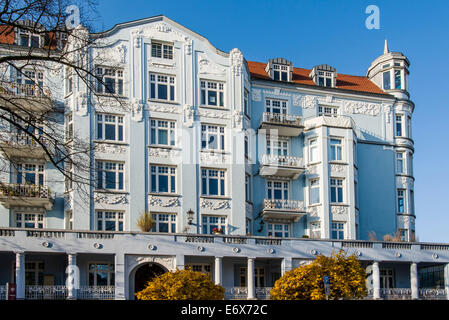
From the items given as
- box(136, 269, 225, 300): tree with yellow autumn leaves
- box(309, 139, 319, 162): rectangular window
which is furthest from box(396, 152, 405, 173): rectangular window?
box(136, 269, 225, 300): tree with yellow autumn leaves

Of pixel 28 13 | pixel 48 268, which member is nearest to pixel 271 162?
pixel 48 268

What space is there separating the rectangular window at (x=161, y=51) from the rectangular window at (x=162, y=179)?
679cm

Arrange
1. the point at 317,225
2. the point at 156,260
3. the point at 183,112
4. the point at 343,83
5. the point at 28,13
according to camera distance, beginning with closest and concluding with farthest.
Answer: the point at 28,13 < the point at 156,260 < the point at 183,112 < the point at 317,225 < the point at 343,83

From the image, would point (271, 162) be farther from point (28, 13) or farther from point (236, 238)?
point (28, 13)

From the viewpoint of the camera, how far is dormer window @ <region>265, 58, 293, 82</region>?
42938 mm

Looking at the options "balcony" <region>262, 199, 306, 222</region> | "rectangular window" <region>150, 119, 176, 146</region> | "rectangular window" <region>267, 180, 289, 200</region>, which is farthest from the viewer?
"rectangular window" <region>267, 180, 289, 200</region>

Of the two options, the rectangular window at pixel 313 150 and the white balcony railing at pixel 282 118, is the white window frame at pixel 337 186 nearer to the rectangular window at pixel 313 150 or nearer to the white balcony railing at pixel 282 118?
the rectangular window at pixel 313 150

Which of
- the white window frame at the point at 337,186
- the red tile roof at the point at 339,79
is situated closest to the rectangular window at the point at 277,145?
the white window frame at the point at 337,186

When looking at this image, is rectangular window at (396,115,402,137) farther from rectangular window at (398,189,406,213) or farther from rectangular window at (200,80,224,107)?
rectangular window at (200,80,224,107)

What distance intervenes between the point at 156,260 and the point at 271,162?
10.6m

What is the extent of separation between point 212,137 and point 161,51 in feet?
19.7

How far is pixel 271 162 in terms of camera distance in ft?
131

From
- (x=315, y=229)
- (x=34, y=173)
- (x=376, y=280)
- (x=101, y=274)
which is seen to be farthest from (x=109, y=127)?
(x=376, y=280)
